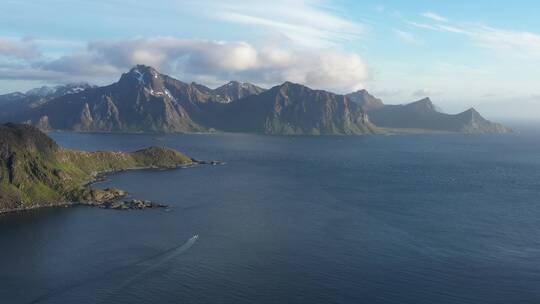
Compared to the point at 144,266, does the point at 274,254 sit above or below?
above

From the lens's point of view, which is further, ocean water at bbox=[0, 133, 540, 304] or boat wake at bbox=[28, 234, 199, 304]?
ocean water at bbox=[0, 133, 540, 304]

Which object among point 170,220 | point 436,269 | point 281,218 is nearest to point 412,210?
point 281,218

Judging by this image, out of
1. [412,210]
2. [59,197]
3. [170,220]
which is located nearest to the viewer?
[170,220]

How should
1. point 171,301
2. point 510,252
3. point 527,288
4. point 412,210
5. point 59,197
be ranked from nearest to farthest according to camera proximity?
point 171,301
point 527,288
point 510,252
point 412,210
point 59,197

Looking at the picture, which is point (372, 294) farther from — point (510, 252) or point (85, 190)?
point (85, 190)

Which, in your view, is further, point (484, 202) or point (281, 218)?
point (484, 202)

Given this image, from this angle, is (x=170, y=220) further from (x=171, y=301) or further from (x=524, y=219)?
(x=524, y=219)

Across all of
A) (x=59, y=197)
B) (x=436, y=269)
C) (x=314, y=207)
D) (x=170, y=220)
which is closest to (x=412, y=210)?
(x=314, y=207)

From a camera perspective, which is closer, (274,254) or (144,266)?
(144,266)

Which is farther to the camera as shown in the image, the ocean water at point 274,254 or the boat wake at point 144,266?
the ocean water at point 274,254
